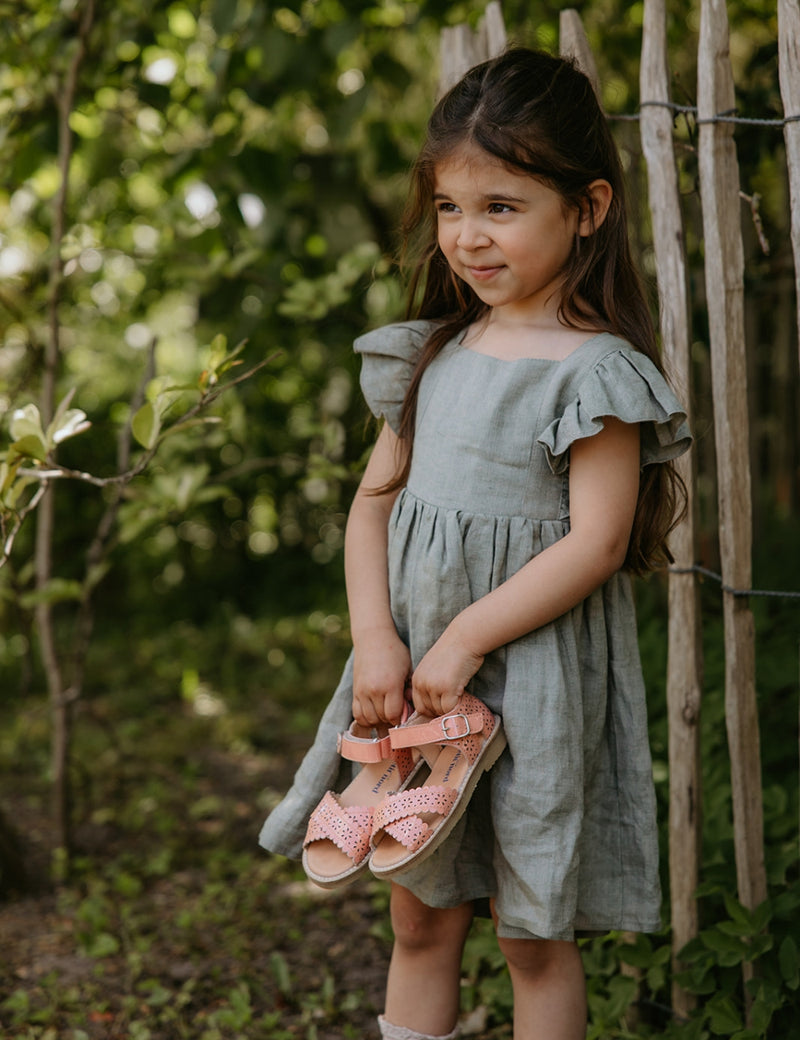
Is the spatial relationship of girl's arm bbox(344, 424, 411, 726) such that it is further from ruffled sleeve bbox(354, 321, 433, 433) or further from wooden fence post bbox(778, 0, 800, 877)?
wooden fence post bbox(778, 0, 800, 877)

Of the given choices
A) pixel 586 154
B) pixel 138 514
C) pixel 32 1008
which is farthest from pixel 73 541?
pixel 586 154

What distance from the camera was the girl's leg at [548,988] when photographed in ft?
5.25

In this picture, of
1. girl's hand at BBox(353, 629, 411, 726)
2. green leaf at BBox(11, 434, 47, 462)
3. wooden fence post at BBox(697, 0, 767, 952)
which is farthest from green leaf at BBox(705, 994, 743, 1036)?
green leaf at BBox(11, 434, 47, 462)

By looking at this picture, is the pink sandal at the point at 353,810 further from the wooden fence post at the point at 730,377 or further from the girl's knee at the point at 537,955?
the wooden fence post at the point at 730,377

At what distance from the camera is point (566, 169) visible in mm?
1465

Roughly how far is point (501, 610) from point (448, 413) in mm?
330

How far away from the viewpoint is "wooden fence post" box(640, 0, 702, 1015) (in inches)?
69.7

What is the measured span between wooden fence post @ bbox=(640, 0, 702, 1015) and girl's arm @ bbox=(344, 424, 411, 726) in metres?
0.53

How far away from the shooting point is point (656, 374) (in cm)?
145

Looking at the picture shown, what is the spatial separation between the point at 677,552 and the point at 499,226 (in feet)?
2.38

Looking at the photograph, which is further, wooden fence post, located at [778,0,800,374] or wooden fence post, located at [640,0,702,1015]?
wooden fence post, located at [640,0,702,1015]

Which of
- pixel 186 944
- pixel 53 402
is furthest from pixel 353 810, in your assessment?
pixel 53 402

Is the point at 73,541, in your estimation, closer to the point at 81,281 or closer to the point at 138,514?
the point at 81,281

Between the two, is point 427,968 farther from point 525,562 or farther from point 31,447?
point 31,447
